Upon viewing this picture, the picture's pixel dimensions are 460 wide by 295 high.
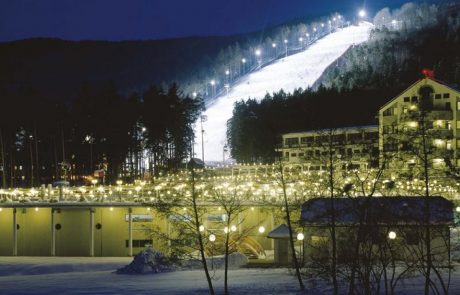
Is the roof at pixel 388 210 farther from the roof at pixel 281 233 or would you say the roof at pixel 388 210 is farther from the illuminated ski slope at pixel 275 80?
the illuminated ski slope at pixel 275 80

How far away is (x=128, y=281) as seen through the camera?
3164cm

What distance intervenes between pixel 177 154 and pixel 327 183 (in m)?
54.1

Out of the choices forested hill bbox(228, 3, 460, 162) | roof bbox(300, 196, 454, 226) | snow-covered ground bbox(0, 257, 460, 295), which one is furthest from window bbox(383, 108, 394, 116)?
roof bbox(300, 196, 454, 226)

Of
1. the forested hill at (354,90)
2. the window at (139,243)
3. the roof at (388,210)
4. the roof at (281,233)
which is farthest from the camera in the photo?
the forested hill at (354,90)

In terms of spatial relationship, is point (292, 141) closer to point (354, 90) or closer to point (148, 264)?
point (354, 90)

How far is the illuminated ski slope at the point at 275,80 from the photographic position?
104000 millimetres

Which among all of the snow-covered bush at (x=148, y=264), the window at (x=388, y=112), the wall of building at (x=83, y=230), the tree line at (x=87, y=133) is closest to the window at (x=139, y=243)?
the wall of building at (x=83, y=230)

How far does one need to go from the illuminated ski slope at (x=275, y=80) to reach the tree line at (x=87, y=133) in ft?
56.9

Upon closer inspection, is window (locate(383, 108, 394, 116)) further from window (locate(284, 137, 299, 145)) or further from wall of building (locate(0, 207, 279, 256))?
wall of building (locate(0, 207, 279, 256))

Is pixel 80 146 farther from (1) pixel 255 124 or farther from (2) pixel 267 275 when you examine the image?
(2) pixel 267 275

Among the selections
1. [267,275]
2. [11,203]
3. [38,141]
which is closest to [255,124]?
[38,141]

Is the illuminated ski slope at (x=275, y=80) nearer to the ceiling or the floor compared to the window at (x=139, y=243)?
nearer to the ceiling

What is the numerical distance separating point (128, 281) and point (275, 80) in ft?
347

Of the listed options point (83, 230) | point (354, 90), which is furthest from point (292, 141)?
point (83, 230)
